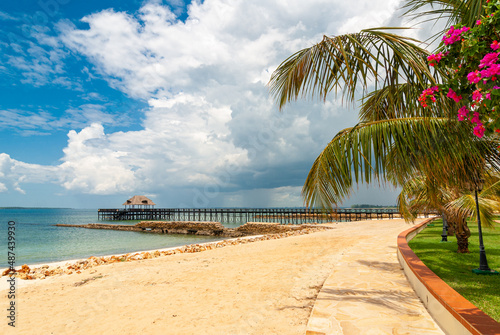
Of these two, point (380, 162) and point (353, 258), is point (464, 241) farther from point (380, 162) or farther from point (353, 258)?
point (380, 162)

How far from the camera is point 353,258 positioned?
8023 mm

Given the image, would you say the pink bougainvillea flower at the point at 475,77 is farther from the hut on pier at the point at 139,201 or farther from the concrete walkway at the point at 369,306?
the hut on pier at the point at 139,201

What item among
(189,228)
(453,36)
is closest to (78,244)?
(189,228)

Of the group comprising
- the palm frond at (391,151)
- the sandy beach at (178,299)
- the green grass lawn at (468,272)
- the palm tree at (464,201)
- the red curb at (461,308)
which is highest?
the palm frond at (391,151)

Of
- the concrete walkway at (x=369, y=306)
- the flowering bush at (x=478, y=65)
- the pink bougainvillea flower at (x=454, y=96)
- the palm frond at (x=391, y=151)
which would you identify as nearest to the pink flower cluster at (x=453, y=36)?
the flowering bush at (x=478, y=65)

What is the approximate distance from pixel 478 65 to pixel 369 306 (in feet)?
11.0

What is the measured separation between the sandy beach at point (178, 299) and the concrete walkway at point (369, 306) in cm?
33

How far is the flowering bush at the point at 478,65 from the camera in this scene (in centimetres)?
230

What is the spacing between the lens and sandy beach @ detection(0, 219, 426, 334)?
4.16m

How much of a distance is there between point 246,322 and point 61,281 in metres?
6.39

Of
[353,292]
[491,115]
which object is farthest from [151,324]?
[491,115]

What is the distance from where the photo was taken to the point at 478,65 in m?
2.57

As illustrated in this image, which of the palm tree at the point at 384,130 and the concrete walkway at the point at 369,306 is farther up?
the palm tree at the point at 384,130

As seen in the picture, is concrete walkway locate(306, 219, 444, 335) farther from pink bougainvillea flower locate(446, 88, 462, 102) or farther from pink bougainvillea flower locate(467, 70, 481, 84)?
pink bougainvillea flower locate(467, 70, 481, 84)
